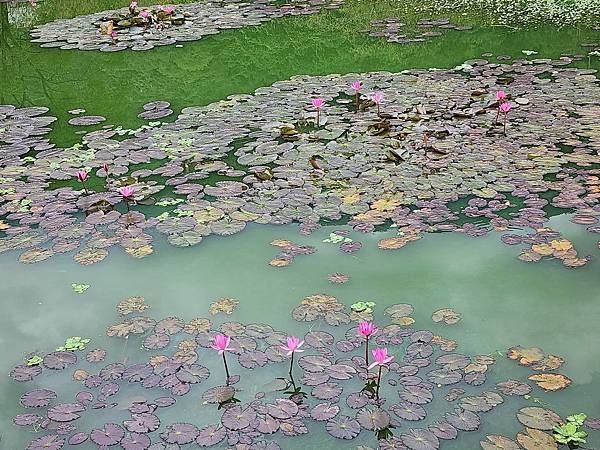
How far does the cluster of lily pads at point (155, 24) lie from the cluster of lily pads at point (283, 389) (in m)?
4.56

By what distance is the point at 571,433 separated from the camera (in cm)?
173

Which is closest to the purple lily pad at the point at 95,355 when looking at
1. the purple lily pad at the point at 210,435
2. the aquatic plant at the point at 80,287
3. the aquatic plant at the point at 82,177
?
the aquatic plant at the point at 80,287

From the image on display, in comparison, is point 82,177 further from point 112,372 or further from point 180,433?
point 180,433

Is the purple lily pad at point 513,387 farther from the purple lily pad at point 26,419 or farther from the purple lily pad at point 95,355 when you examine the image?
the purple lily pad at point 26,419

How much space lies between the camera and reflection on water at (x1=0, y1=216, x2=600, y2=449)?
2.03 meters

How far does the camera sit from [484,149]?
3.43m

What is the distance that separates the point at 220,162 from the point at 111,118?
121 cm

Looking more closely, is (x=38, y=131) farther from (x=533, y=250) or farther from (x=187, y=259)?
(x=533, y=250)

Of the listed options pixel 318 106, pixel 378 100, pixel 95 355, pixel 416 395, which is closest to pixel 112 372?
pixel 95 355

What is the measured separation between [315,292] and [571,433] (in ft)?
3.30

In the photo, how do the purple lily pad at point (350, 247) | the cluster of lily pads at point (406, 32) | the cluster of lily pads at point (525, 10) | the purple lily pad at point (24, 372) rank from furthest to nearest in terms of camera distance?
the cluster of lily pads at point (525, 10)
the cluster of lily pads at point (406, 32)
the purple lily pad at point (350, 247)
the purple lily pad at point (24, 372)

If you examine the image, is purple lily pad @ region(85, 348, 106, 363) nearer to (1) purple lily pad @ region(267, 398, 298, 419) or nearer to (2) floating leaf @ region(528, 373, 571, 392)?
(1) purple lily pad @ region(267, 398, 298, 419)

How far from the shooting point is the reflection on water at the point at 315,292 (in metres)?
2.03

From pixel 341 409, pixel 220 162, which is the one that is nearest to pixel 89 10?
pixel 220 162
